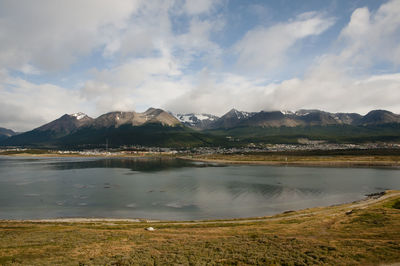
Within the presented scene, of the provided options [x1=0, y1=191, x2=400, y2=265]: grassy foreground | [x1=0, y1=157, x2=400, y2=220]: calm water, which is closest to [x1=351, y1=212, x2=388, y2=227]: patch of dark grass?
[x1=0, y1=191, x2=400, y2=265]: grassy foreground

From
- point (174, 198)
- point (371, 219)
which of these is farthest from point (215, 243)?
point (174, 198)

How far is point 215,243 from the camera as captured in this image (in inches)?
1080

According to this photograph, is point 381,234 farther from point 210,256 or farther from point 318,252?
point 210,256

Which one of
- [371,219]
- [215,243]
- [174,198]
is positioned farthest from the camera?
[174,198]

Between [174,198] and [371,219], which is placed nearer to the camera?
[371,219]

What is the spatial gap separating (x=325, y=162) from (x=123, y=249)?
577ft

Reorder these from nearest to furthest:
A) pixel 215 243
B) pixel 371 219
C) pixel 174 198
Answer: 1. pixel 215 243
2. pixel 371 219
3. pixel 174 198

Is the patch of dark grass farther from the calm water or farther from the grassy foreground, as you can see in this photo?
the calm water

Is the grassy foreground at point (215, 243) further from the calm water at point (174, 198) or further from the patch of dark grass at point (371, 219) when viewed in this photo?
the calm water at point (174, 198)

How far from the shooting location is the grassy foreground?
22078 millimetres

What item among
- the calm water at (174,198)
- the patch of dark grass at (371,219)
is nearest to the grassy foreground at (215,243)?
the patch of dark grass at (371,219)

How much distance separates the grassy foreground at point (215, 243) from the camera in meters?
22.1

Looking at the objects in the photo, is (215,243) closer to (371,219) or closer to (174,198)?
(371,219)

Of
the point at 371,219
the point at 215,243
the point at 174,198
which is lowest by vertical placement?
the point at 174,198
